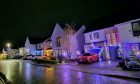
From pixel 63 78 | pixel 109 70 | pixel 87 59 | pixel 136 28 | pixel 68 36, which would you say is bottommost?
pixel 63 78

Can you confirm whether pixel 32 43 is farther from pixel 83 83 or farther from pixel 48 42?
pixel 83 83

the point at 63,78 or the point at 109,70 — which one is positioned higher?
the point at 109,70

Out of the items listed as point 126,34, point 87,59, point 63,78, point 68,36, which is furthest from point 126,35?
point 68,36

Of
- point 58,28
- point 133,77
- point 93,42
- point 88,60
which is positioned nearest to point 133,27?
point 88,60

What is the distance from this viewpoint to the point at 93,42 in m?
40.1

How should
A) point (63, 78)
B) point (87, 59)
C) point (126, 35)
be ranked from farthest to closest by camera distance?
point (87, 59) < point (126, 35) < point (63, 78)

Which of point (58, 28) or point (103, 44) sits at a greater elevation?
point (58, 28)

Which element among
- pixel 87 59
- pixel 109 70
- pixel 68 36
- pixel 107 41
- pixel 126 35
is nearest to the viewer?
pixel 109 70

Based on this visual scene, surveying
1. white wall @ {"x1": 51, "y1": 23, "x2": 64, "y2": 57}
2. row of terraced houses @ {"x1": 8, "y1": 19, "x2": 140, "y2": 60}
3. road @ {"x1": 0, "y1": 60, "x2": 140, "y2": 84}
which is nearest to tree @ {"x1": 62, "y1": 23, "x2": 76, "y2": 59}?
row of terraced houses @ {"x1": 8, "y1": 19, "x2": 140, "y2": 60}

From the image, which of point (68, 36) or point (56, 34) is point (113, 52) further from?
point (56, 34)

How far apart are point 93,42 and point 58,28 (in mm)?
18775

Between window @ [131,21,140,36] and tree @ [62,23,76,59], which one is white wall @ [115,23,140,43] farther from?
tree @ [62,23,76,59]

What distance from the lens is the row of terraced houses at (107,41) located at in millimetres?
28797

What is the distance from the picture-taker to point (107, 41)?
35906 mm
